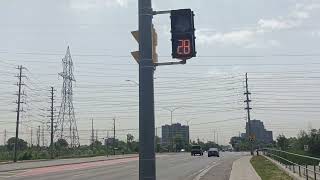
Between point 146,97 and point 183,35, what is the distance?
4.13ft

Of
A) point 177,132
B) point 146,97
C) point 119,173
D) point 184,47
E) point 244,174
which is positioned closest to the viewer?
point 146,97

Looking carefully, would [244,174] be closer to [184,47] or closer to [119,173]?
[119,173]

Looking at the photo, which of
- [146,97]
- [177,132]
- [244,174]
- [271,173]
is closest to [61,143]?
[244,174]

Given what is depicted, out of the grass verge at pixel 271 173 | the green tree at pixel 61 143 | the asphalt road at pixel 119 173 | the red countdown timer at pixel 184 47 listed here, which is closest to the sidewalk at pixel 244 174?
the grass verge at pixel 271 173

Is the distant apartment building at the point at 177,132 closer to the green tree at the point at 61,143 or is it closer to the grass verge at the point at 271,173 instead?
the green tree at the point at 61,143

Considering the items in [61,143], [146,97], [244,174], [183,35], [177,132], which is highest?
[177,132]

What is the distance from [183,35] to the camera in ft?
32.2

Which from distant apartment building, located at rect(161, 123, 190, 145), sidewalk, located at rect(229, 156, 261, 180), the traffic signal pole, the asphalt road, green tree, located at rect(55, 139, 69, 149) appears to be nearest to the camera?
the traffic signal pole

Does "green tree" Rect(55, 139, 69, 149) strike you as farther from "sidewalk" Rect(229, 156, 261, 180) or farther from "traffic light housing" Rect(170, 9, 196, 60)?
"traffic light housing" Rect(170, 9, 196, 60)

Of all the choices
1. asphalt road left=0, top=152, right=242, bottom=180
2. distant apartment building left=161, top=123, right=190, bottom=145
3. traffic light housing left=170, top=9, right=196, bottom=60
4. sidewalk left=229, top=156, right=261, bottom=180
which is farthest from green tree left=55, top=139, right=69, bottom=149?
traffic light housing left=170, top=9, right=196, bottom=60

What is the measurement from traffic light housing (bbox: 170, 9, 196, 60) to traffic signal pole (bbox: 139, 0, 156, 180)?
1.43 ft

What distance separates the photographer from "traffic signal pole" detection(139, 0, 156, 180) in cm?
941

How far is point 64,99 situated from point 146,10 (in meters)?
79.4

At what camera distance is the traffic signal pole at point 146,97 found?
9414mm
